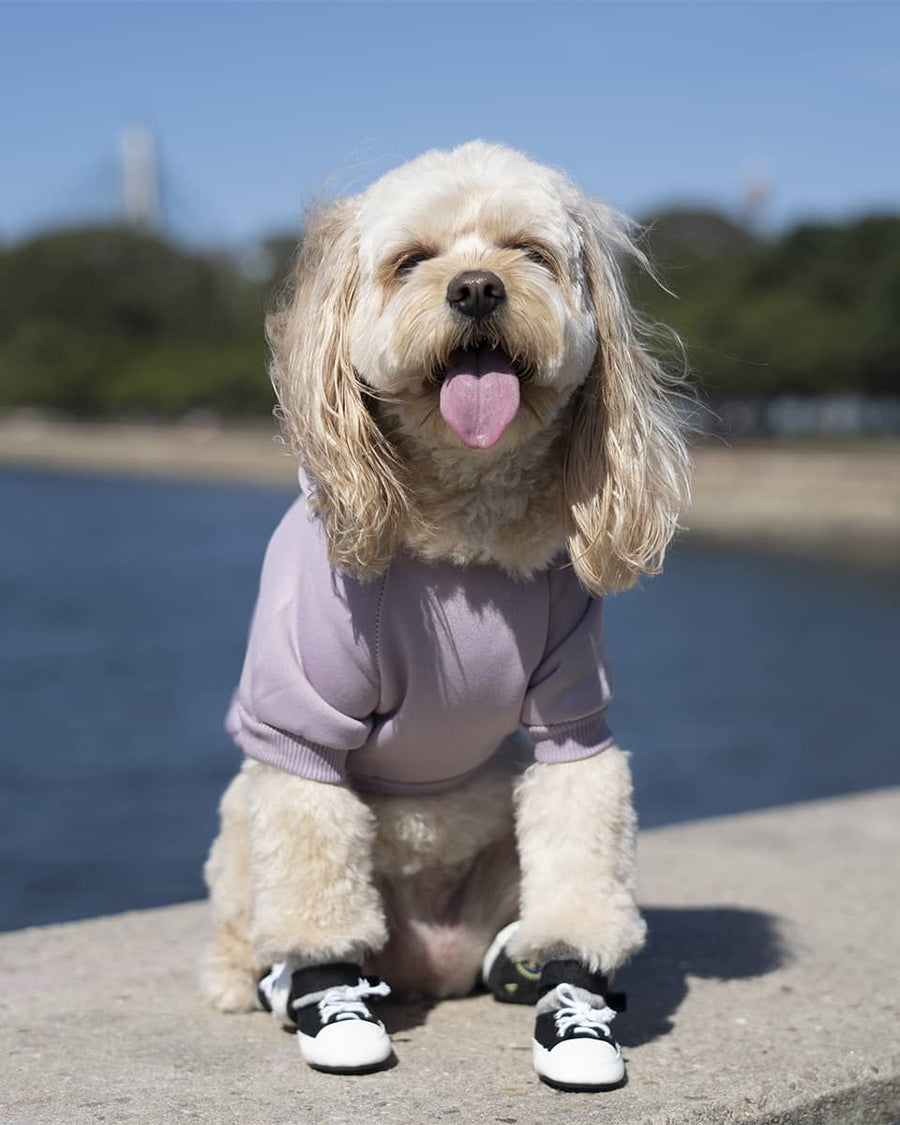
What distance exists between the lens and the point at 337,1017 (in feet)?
9.70

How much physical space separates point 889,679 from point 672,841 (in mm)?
10386

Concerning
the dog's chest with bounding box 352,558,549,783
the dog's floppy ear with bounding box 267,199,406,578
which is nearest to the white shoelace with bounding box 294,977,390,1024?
the dog's chest with bounding box 352,558,549,783

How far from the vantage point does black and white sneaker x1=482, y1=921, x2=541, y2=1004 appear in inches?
129

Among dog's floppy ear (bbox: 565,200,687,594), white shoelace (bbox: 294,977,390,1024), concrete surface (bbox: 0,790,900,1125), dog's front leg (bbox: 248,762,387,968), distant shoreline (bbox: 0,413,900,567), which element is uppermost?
dog's floppy ear (bbox: 565,200,687,594)

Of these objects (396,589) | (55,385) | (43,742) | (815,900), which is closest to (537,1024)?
(396,589)

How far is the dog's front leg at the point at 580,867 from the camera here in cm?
302

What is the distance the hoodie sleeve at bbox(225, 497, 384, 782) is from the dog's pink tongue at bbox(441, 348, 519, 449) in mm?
373

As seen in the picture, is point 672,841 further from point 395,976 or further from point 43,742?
point 43,742

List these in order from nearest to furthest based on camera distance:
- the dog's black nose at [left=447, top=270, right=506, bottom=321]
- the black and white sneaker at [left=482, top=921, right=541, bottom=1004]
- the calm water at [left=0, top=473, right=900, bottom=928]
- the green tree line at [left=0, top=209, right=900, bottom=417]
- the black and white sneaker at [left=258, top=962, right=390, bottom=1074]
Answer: the dog's black nose at [left=447, top=270, right=506, bottom=321]
the black and white sneaker at [left=258, top=962, right=390, bottom=1074]
the black and white sneaker at [left=482, top=921, right=541, bottom=1004]
the calm water at [left=0, top=473, right=900, bottom=928]
the green tree line at [left=0, top=209, right=900, bottom=417]

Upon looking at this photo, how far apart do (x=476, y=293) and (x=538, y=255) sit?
0.24 meters

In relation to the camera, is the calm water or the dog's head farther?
the calm water

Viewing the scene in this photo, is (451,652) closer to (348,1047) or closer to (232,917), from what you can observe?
(348,1047)

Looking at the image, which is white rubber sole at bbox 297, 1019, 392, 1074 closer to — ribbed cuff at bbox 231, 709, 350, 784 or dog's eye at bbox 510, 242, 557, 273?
ribbed cuff at bbox 231, 709, 350, 784

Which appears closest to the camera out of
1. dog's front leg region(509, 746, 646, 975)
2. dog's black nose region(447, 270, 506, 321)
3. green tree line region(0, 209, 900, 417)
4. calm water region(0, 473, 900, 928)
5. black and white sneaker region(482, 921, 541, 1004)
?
dog's black nose region(447, 270, 506, 321)
